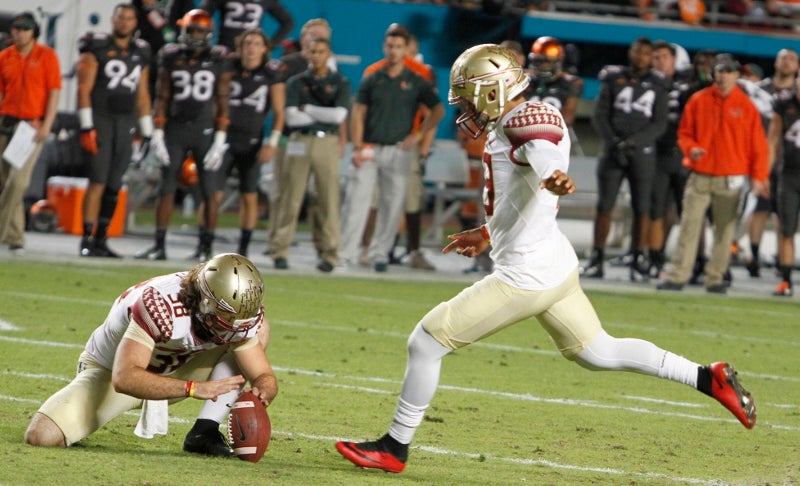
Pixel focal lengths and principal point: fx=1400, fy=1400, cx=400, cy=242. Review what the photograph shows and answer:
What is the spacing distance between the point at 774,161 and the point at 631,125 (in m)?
1.60

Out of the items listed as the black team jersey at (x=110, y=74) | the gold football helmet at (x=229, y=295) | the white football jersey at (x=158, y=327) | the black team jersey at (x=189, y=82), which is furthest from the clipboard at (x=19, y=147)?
the gold football helmet at (x=229, y=295)

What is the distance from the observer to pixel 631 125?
1150 centimetres

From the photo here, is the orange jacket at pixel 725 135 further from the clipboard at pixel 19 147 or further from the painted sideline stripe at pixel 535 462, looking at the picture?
the painted sideline stripe at pixel 535 462

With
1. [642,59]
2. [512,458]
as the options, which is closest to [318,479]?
[512,458]

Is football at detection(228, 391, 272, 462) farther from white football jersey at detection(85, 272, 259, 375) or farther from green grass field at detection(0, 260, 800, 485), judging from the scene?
white football jersey at detection(85, 272, 259, 375)

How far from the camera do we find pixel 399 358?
749 cm

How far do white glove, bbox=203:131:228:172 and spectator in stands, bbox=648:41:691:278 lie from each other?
3.69 metres

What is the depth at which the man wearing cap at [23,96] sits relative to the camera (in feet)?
35.5

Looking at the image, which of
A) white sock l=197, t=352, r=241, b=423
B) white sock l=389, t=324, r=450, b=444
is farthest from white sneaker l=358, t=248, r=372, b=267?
white sock l=389, t=324, r=450, b=444

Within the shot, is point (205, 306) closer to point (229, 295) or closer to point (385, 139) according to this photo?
point (229, 295)

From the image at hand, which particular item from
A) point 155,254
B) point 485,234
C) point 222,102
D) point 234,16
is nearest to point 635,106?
point 222,102

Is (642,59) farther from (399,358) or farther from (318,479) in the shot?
(318,479)

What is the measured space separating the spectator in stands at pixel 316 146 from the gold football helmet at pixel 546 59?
159cm

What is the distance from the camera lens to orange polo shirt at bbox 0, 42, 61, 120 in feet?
35.5
